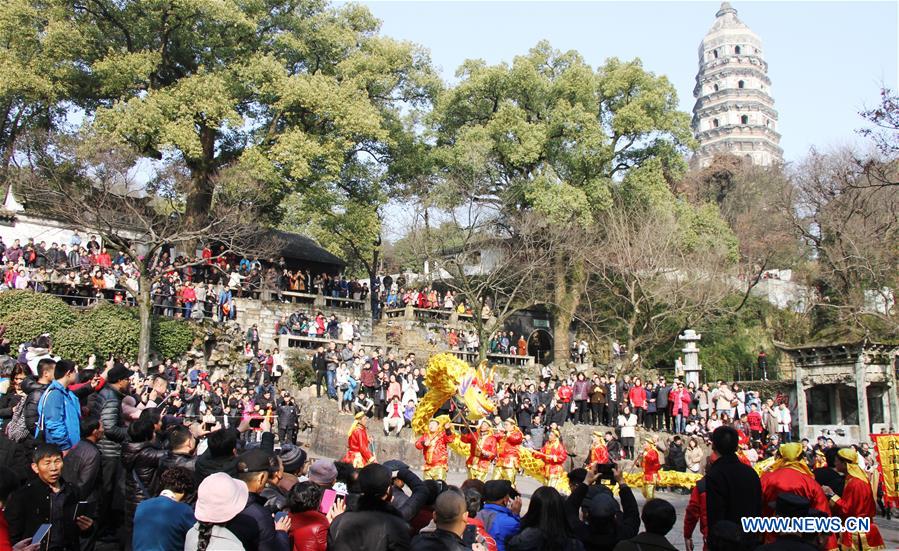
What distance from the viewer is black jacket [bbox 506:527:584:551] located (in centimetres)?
530

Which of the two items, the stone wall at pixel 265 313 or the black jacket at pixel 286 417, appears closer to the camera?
the black jacket at pixel 286 417

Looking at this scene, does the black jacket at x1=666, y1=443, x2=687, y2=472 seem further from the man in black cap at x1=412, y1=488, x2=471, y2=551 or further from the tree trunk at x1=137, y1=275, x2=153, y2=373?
the man in black cap at x1=412, y1=488, x2=471, y2=551

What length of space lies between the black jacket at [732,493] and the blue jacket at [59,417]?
541 cm

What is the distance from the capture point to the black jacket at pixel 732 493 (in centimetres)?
630

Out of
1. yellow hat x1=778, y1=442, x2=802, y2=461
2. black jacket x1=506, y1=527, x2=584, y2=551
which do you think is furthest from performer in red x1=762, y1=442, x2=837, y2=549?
black jacket x1=506, y1=527, x2=584, y2=551

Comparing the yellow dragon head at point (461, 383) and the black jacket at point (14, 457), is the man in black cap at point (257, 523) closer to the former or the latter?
the black jacket at point (14, 457)

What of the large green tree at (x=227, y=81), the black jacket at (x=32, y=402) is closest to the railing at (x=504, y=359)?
the large green tree at (x=227, y=81)

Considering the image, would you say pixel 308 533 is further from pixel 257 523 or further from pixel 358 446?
pixel 358 446

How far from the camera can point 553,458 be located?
12.6 meters

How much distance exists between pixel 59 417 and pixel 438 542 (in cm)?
425

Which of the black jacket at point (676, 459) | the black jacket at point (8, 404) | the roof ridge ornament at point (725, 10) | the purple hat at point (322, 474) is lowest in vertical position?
the black jacket at point (676, 459)

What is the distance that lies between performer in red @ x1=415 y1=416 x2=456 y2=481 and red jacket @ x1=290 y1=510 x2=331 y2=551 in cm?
700

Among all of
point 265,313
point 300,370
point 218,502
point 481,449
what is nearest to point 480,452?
point 481,449

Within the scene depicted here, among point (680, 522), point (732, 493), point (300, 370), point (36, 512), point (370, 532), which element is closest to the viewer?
point (370, 532)
